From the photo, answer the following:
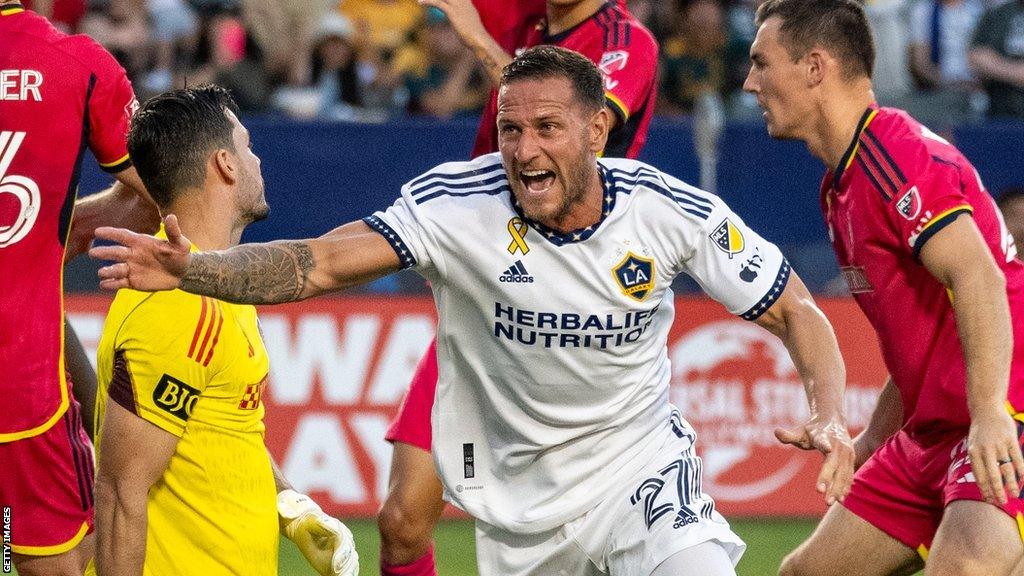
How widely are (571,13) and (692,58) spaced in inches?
283

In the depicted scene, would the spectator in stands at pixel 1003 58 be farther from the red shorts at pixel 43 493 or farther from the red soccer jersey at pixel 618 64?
the red shorts at pixel 43 493

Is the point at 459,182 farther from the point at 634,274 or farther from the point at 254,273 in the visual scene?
the point at 254,273

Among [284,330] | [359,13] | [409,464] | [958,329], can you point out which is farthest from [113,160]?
[359,13]

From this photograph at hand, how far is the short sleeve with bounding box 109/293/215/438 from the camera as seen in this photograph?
407 centimetres

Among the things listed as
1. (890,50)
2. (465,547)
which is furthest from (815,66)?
(890,50)

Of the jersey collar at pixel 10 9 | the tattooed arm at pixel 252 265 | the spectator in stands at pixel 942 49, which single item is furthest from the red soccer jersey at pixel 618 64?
the spectator in stands at pixel 942 49

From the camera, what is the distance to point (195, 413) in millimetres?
4145

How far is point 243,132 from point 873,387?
6101 millimetres

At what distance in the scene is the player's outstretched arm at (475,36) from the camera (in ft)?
18.9

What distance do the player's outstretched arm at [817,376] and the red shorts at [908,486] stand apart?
910 millimetres

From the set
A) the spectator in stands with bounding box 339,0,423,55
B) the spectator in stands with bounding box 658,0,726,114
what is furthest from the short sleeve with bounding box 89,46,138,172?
the spectator in stands with bounding box 339,0,423,55

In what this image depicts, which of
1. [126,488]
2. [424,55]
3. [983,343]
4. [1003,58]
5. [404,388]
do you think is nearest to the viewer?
[126,488]

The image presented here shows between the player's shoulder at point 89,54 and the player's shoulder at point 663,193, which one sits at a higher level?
the player's shoulder at point 89,54

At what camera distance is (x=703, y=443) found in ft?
31.5
